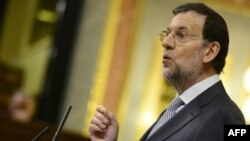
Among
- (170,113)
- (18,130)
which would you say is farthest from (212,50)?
(18,130)

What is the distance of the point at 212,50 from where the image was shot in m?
2.04

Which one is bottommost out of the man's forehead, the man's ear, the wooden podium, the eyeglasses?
the wooden podium

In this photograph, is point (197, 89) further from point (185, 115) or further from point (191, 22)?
point (191, 22)

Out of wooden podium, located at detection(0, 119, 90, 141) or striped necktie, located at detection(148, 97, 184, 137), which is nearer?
striped necktie, located at detection(148, 97, 184, 137)

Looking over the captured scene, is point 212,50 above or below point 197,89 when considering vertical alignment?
above

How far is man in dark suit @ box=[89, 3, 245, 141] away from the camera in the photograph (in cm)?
195

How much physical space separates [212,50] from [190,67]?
0.31 ft

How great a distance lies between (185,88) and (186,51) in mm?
123

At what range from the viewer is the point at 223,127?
5.91ft

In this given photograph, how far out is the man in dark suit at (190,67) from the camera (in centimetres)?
195

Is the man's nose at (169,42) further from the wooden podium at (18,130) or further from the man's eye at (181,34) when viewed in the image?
the wooden podium at (18,130)

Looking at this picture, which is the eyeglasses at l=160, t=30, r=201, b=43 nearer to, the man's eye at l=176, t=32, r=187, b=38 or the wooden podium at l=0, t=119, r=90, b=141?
the man's eye at l=176, t=32, r=187, b=38

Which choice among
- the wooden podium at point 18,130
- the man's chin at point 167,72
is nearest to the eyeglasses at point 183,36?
the man's chin at point 167,72

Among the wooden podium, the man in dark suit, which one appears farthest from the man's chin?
the wooden podium
